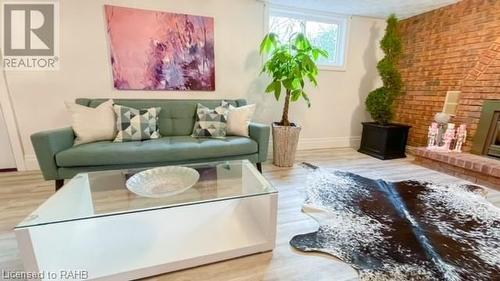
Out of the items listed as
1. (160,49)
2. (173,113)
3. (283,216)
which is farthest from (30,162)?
(283,216)

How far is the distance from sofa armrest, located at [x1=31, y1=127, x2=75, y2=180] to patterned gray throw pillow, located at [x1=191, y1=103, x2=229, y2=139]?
116 centimetres

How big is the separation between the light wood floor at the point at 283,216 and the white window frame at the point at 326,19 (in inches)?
56.2

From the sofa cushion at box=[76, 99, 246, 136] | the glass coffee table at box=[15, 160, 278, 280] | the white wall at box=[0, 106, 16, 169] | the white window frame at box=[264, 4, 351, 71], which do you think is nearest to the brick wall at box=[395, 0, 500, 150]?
the white window frame at box=[264, 4, 351, 71]

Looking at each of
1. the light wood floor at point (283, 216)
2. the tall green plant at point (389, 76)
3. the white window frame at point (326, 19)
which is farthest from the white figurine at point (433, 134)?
the white window frame at point (326, 19)

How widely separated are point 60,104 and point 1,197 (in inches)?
42.8

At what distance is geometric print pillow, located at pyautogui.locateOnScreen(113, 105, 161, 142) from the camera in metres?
2.34

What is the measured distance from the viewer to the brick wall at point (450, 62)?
2.80 meters

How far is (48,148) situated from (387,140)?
3794 millimetres

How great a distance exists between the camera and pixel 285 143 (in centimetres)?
292

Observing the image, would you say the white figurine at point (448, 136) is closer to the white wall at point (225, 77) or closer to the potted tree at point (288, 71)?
the white wall at point (225, 77)

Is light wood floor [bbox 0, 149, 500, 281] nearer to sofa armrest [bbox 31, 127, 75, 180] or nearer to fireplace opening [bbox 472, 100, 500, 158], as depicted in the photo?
sofa armrest [bbox 31, 127, 75, 180]

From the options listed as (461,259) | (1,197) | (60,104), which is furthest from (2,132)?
(461,259)

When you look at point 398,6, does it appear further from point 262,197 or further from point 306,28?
point 262,197

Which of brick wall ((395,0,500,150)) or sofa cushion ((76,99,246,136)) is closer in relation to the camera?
sofa cushion ((76,99,246,136))
